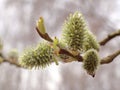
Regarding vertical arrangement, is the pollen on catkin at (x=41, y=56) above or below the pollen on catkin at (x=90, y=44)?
below

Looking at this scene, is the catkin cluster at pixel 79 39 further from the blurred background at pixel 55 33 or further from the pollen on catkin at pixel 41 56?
the blurred background at pixel 55 33

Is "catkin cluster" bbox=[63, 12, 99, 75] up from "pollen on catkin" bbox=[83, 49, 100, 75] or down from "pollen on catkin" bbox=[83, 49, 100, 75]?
up

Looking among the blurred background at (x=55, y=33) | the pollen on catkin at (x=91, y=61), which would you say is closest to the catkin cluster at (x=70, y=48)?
the pollen on catkin at (x=91, y=61)

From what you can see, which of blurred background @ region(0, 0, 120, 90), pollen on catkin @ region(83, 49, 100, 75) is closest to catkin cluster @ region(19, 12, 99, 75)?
pollen on catkin @ region(83, 49, 100, 75)

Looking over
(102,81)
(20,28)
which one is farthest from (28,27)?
(102,81)

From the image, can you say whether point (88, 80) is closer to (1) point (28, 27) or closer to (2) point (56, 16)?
(2) point (56, 16)

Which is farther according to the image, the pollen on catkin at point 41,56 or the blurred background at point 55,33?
the blurred background at point 55,33

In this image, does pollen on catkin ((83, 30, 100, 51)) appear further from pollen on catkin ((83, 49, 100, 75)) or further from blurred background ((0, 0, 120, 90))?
blurred background ((0, 0, 120, 90))
